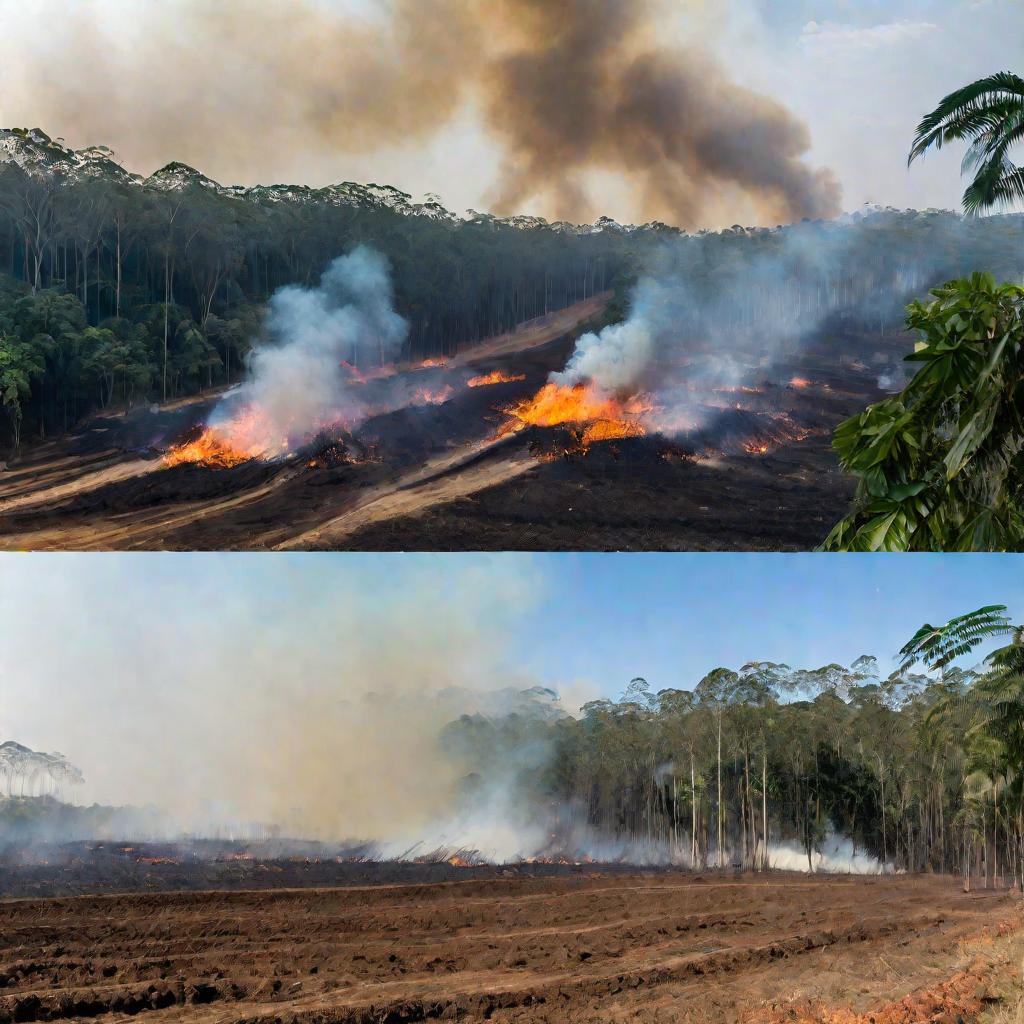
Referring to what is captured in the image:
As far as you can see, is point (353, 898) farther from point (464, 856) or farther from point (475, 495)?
point (475, 495)

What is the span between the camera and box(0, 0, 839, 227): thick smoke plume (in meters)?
7.18

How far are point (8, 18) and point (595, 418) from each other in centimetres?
516

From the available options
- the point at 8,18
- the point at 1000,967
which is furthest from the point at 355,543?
the point at 1000,967

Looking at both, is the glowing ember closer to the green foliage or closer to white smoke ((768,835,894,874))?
the green foliage

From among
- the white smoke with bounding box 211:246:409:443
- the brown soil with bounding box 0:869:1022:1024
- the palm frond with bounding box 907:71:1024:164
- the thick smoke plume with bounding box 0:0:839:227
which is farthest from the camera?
the white smoke with bounding box 211:246:409:443

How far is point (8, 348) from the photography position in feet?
25.0

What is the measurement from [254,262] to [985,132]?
18.0 feet

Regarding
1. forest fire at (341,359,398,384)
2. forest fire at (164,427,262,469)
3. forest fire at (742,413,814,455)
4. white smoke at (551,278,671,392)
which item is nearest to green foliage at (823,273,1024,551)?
forest fire at (742,413,814,455)

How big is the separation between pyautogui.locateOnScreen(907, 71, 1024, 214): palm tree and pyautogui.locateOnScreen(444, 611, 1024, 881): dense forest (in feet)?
19.7

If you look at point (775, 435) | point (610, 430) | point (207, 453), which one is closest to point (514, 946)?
point (610, 430)

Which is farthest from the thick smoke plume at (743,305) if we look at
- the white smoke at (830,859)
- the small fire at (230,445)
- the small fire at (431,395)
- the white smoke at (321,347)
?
the white smoke at (830,859)

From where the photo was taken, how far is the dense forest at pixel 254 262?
25.1ft

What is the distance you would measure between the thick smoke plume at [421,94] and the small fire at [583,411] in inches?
57.1

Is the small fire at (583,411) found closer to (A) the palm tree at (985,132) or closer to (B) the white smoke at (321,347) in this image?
(B) the white smoke at (321,347)
